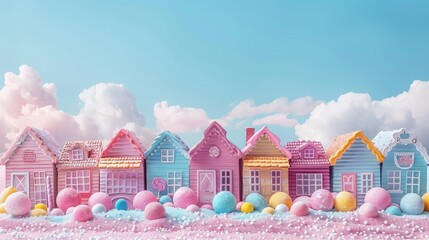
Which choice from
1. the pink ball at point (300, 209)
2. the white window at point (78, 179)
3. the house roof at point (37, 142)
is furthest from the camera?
the white window at point (78, 179)

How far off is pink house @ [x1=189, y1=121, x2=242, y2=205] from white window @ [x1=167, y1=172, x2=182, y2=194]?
0.81 ft

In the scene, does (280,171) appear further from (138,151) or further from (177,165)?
(138,151)

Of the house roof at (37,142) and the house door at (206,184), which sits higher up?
the house roof at (37,142)

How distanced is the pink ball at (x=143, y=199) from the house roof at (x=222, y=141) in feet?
3.89

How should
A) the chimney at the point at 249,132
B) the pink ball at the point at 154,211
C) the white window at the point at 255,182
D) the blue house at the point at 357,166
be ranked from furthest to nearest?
1. the chimney at the point at 249,132
2. the white window at the point at 255,182
3. the blue house at the point at 357,166
4. the pink ball at the point at 154,211

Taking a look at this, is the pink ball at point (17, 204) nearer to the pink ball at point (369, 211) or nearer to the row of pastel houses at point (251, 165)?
the row of pastel houses at point (251, 165)

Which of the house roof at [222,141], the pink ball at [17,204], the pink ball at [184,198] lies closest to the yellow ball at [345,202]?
the house roof at [222,141]

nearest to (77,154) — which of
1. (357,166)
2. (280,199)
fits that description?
(280,199)

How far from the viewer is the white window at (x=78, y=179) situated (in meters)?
11.1

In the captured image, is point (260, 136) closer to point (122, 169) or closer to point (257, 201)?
point (257, 201)

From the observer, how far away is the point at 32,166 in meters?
11.1

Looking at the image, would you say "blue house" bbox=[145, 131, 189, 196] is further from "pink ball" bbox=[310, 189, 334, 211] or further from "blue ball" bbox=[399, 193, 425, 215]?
"blue ball" bbox=[399, 193, 425, 215]

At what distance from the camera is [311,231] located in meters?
9.38

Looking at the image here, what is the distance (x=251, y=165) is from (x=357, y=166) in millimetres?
2217
